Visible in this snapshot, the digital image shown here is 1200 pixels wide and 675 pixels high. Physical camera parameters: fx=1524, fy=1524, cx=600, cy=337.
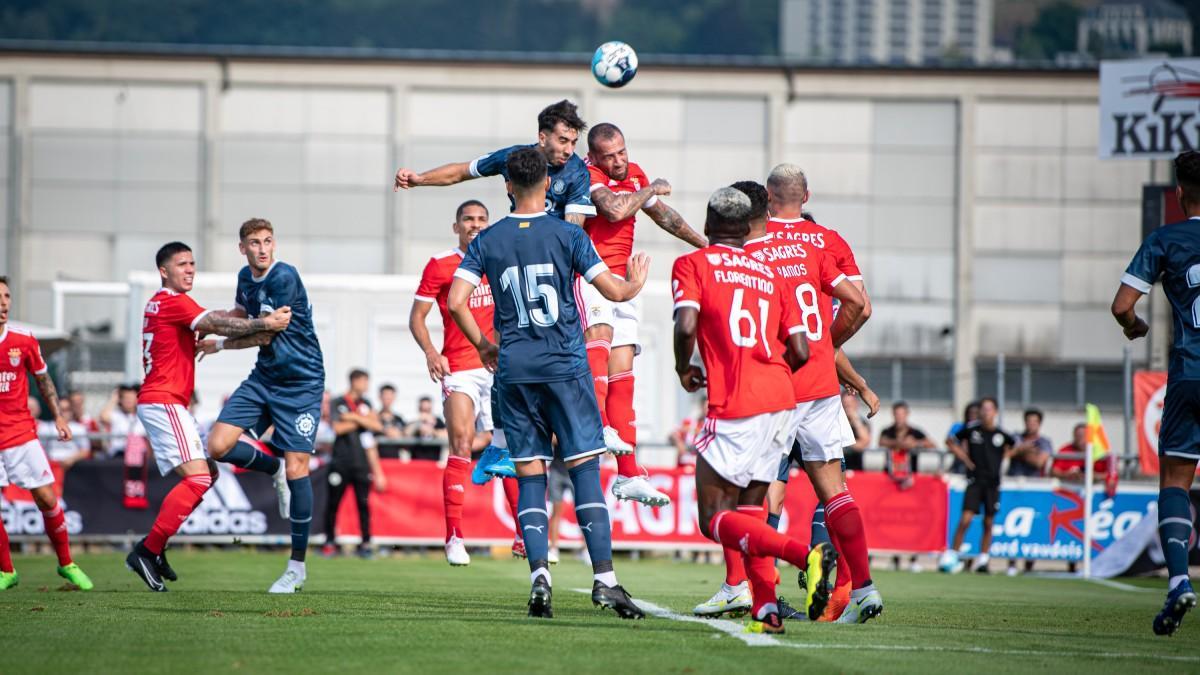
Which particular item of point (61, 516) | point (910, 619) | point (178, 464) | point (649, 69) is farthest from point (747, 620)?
point (649, 69)

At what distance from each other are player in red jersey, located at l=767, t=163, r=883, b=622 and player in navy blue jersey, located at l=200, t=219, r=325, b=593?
3916 mm

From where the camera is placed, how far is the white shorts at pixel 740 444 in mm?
8273

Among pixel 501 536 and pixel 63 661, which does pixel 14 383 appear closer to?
pixel 63 661

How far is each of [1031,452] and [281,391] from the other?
13748 mm

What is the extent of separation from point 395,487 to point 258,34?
105 meters

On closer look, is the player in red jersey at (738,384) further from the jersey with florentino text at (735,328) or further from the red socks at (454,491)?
the red socks at (454,491)

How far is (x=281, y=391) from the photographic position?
11648 mm

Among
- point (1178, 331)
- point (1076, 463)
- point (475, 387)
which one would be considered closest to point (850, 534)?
point (1178, 331)

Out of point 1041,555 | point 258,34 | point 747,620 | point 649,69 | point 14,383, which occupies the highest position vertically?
point 258,34

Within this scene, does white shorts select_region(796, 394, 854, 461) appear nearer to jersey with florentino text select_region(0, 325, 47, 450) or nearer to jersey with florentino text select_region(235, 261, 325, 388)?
jersey with florentino text select_region(235, 261, 325, 388)

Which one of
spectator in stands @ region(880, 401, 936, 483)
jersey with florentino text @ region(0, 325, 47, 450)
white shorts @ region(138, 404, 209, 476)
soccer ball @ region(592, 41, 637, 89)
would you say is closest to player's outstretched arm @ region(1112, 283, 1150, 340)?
soccer ball @ region(592, 41, 637, 89)

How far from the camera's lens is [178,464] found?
11641 millimetres

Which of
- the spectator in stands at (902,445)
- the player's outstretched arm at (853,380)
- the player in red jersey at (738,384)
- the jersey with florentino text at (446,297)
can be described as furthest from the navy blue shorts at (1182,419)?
the spectator in stands at (902,445)

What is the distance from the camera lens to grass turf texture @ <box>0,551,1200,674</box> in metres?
7.04
